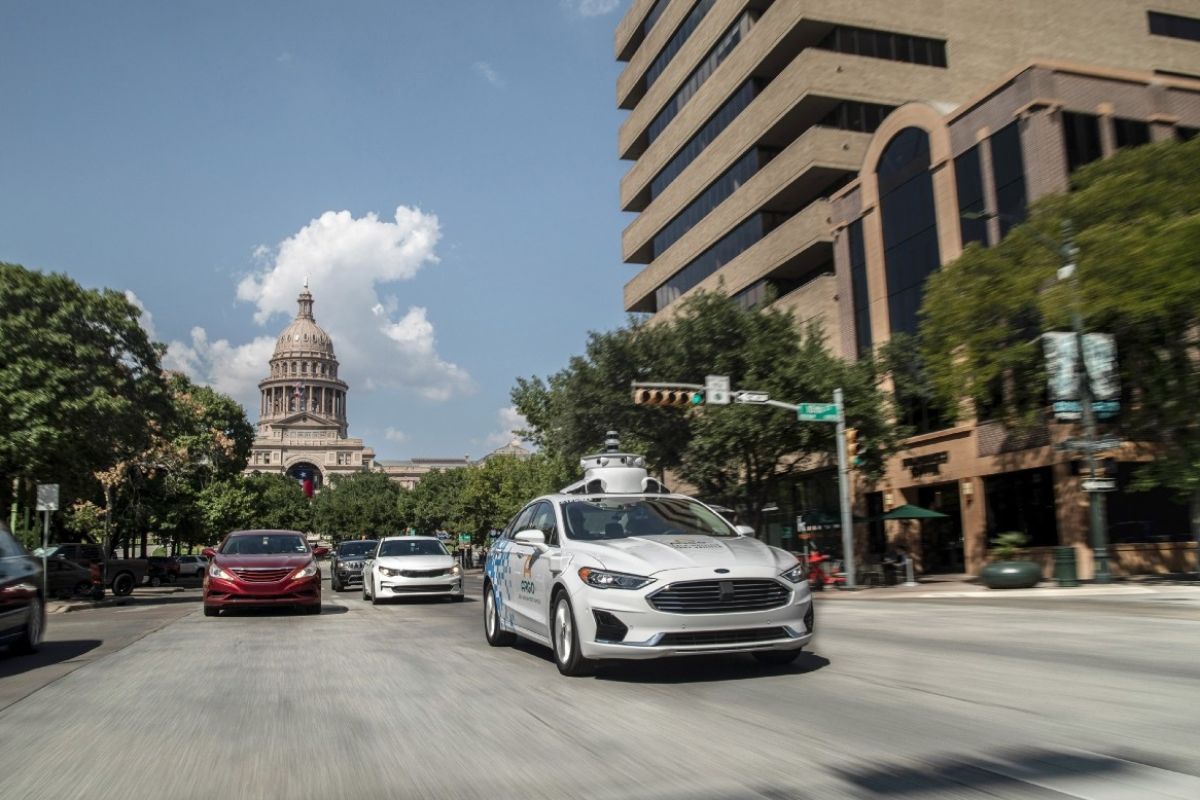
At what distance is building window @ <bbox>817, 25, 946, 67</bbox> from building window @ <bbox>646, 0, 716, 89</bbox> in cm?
953

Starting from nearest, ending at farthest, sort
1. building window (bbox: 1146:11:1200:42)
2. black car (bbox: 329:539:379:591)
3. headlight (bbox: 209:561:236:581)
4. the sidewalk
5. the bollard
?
1. headlight (bbox: 209:561:236:581)
2. the sidewalk
3. the bollard
4. black car (bbox: 329:539:379:591)
5. building window (bbox: 1146:11:1200:42)

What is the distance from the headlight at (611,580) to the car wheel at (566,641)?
0.35 meters

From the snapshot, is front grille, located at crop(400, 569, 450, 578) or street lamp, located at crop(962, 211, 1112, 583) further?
street lamp, located at crop(962, 211, 1112, 583)

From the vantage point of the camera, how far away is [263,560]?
53.8 feet

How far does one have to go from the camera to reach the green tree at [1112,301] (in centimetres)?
2097

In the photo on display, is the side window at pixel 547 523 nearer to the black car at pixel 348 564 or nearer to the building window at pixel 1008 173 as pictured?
the black car at pixel 348 564

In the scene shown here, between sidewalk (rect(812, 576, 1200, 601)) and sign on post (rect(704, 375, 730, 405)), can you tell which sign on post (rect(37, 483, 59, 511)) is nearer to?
sign on post (rect(704, 375, 730, 405))

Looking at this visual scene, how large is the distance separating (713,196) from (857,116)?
30.9ft

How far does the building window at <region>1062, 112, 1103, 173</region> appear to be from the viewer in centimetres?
2953

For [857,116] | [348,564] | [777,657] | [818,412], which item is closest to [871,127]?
[857,116]

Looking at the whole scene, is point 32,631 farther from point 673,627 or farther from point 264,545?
point 673,627

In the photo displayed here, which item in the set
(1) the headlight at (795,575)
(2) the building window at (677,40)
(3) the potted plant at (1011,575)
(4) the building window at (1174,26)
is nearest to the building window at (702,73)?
(2) the building window at (677,40)

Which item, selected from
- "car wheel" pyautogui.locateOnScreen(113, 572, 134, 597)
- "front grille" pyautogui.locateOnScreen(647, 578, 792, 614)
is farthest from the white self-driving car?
"car wheel" pyautogui.locateOnScreen(113, 572, 134, 597)

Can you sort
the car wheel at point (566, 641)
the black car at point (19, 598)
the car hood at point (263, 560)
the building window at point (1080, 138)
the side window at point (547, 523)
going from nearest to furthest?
the car wheel at point (566, 641) → the side window at point (547, 523) → the black car at point (19, 598) → the car hood at point (263, 560) → the building window at point (1080, 138)
